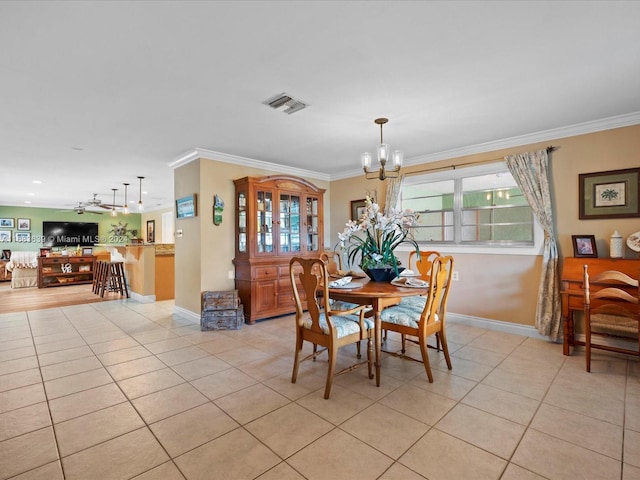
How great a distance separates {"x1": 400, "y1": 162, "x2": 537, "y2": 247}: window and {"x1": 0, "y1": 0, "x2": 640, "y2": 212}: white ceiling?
55 centimetres

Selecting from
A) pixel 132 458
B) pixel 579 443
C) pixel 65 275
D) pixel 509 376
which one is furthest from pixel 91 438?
pixel 65 275

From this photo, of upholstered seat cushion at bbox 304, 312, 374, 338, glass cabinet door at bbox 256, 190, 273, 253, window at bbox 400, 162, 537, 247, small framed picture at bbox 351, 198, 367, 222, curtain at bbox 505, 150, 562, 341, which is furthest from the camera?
small framed picture at bbox 351, 198, 367, 222

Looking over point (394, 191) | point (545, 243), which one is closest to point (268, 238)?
point (394, 191)

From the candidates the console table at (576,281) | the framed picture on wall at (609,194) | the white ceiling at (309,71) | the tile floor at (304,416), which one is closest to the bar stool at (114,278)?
the white ceiling at (309,71)

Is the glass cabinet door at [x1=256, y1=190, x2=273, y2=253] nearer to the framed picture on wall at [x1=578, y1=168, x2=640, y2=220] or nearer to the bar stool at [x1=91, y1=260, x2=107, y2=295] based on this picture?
the framed picture on wall at [x1=578, y1=168, x2=640, y2=220]

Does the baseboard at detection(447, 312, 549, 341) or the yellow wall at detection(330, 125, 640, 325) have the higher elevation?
the yellow wall at detection(330, 125, 640, 325)

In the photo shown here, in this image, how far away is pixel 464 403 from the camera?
2.29 meters

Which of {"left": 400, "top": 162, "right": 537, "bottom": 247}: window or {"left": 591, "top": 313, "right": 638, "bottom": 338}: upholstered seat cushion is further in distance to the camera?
{"left": 400, "top": 162, "right": 537, "bottom": 247}: window

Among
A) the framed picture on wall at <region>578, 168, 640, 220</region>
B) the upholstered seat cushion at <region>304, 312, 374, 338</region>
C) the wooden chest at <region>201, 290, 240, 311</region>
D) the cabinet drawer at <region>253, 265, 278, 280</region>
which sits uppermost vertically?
the framed picture on wall at <region>578, 168, 640, 220</region>

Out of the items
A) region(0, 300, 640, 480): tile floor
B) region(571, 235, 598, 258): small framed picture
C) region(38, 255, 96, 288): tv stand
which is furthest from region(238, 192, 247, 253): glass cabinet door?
region(38, 255, 96, 288): tv stand

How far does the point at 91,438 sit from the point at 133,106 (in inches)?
103

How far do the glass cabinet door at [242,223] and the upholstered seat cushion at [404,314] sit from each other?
2.49 metres

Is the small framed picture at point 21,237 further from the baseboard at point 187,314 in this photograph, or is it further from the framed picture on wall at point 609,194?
the framed picture on wall at point 609,194

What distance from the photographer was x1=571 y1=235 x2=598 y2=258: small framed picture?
3346 millimetres
